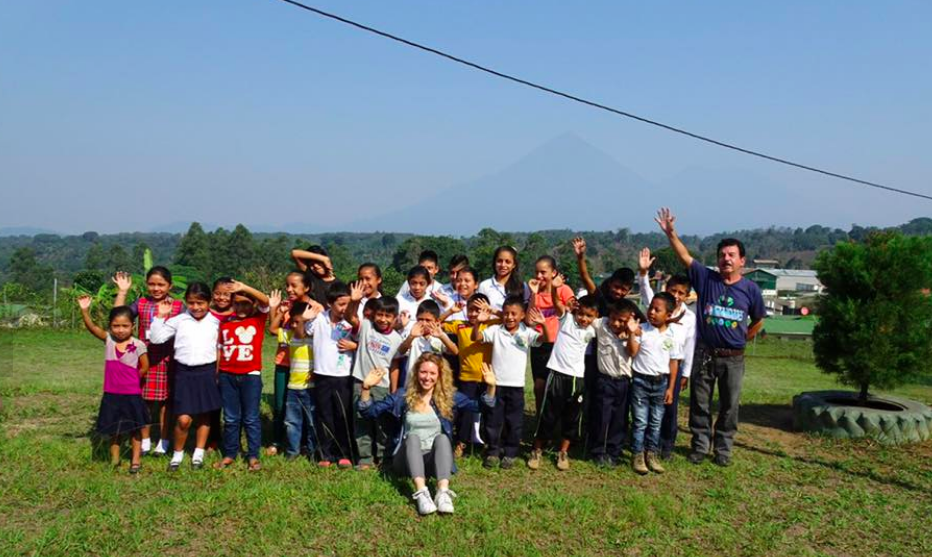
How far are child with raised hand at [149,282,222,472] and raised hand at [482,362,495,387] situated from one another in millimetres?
2117

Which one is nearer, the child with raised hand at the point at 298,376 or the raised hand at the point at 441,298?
the child with raised hand at the point at 298,376

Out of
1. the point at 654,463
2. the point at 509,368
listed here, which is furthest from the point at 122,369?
the point at 654,463

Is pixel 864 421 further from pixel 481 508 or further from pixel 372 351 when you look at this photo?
pixel 372 351

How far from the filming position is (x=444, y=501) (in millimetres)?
4734

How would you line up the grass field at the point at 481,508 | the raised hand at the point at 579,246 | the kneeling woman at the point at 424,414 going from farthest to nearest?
the raised hand at the point at 579,246
the kneeling woman at the point at 424,414
the grass field at the point at 481,508

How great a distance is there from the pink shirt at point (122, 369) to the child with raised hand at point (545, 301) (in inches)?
125

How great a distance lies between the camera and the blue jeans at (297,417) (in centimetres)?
568

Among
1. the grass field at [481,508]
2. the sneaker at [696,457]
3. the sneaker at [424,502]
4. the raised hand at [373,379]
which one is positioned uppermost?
the raised hand at [373,379]

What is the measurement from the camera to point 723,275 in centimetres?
600

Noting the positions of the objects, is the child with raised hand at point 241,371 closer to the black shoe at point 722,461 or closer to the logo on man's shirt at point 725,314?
the logo on man's shirt at point 725,314

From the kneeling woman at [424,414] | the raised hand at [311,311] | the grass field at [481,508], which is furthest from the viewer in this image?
the raised hand at [311,311]

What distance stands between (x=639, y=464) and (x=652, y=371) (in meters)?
0.77

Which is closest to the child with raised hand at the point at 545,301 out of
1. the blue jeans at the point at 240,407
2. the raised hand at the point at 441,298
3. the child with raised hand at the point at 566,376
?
the child with raised hand at the point at 566,376

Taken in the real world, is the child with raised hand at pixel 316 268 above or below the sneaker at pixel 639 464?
above
